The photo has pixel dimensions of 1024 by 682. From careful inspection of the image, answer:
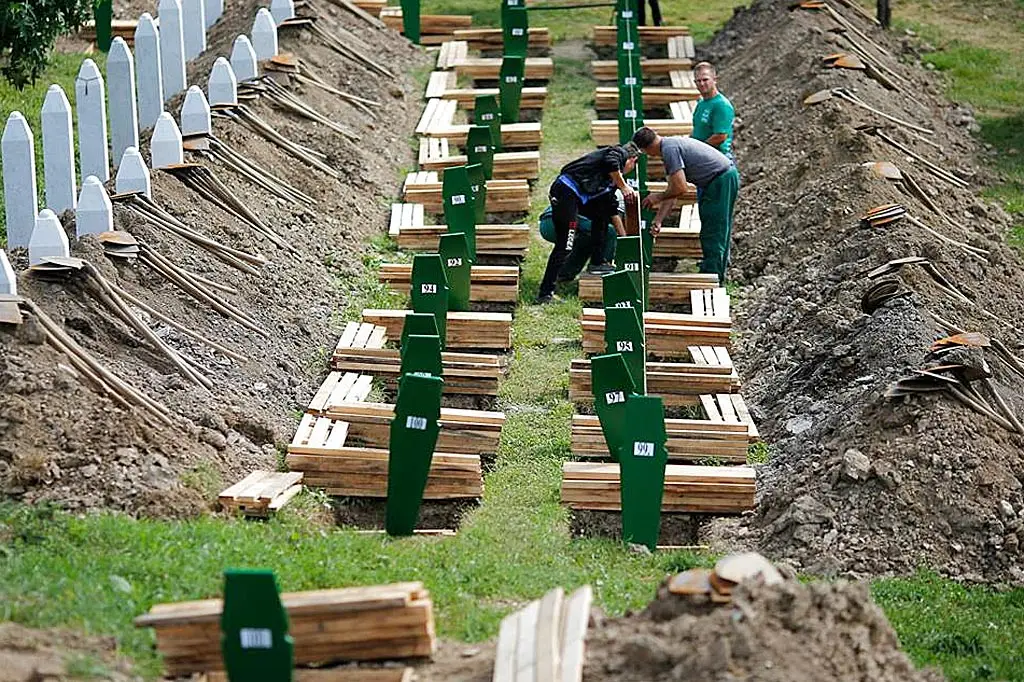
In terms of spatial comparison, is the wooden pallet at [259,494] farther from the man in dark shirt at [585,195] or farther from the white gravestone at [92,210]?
the man in dark shirt at [585,195]

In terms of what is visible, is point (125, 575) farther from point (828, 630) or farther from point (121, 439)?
point (828, 630)

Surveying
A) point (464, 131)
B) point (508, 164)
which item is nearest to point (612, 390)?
point (508, 164)

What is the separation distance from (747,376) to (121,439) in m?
5.95

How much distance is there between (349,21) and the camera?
76.2 ft

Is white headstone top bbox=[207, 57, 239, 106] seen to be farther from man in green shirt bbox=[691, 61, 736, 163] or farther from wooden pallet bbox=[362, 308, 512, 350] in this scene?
man in green shirt bbox=[691, 61, 736, 163]

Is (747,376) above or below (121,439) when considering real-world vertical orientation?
below

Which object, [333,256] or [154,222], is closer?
[154,222]

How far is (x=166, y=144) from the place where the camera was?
14.9m

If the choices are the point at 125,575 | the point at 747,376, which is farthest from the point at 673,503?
the point at 125,575

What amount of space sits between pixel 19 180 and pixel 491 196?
6612 millimetres

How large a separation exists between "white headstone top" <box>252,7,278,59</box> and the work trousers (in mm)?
4948

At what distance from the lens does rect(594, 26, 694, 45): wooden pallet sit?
2486cm

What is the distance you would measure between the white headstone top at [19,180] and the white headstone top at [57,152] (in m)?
0.29

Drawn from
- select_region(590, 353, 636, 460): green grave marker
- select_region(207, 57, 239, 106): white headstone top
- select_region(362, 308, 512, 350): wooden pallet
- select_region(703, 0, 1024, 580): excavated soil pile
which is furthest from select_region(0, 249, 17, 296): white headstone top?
select_region(207, 57, 239, 106): white headstone top
